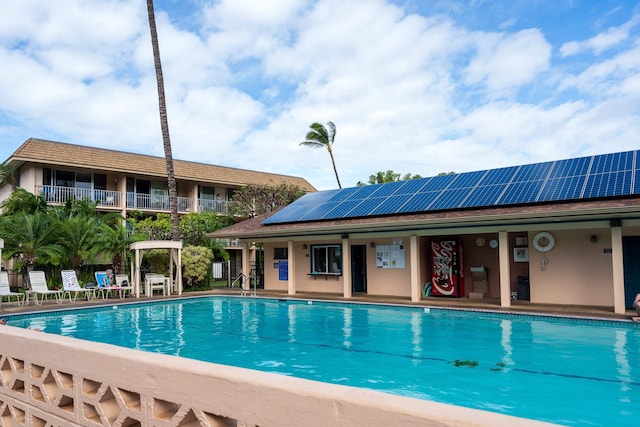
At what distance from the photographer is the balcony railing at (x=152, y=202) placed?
91.5 feet

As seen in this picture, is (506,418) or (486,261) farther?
(486,261)

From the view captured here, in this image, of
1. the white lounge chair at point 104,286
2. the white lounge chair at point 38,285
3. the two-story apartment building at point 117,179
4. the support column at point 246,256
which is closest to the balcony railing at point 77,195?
the two-story apartment building at point 117,179

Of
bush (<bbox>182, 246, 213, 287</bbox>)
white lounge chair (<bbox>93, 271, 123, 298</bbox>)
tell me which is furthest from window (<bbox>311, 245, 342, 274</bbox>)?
white lounge chair (<bbox>93, 271, 123, 298</bbox>)

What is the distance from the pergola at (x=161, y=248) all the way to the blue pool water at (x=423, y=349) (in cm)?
330

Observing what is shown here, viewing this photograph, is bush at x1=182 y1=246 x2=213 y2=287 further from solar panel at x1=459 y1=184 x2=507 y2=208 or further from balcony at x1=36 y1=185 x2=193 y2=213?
solar panel at x1=459 y1=184 x2=507 y2=208

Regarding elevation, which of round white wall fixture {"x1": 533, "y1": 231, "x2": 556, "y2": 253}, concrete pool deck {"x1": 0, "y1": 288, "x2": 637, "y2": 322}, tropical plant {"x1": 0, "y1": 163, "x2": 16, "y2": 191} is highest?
tropical plant {"x1": 0, "y1": 163, "x2": 16, "y2": 191}

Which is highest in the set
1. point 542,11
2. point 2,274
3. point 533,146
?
point 542,11

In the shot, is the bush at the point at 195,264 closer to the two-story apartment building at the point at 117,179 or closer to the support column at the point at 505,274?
the two-story apartment building at the point at 117,179

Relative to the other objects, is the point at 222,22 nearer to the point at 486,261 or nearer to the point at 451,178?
the point at 451,178

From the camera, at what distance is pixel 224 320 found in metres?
14.3

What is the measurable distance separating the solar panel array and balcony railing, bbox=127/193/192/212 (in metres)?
10.7

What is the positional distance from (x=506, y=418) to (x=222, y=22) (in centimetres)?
1854

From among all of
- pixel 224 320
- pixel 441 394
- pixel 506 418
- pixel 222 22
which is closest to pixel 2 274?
pixel 224 320

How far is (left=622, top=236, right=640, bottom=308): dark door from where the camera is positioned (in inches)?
537
